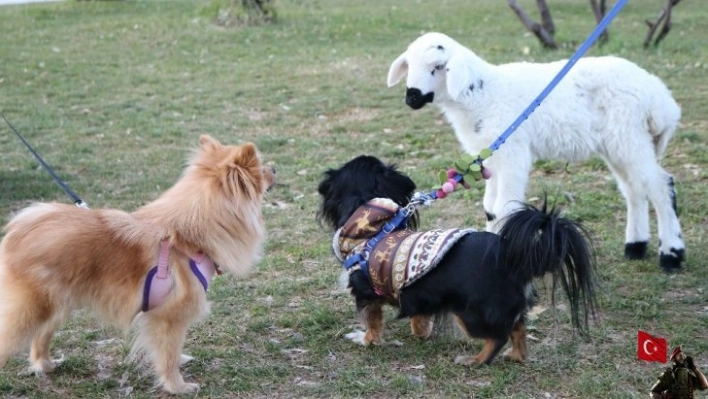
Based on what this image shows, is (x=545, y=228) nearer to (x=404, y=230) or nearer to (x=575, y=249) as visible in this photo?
(x=575, y=249)

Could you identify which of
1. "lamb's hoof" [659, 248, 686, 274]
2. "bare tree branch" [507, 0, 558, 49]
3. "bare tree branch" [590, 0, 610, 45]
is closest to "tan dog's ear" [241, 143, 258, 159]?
"lamb's hoof" [659, 248, 686, 274]

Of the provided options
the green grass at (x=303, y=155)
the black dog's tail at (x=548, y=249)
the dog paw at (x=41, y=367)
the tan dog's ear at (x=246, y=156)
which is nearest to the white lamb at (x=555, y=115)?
the green grass at (x=303, y=155)

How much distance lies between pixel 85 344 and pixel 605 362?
106 inches

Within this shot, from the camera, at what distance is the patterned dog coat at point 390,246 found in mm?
4066

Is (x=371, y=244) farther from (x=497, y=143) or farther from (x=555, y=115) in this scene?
(x=555, y=115)

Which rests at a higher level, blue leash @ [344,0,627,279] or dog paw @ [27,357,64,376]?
blue leash @ [344,0,627,279]

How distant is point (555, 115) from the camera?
17.5 ft

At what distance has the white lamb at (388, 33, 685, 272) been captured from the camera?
5.30 metres

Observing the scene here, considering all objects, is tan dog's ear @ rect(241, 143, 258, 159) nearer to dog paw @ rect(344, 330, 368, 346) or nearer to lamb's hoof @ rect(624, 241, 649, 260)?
dog paw @ rect(344, 330, 368, 346)

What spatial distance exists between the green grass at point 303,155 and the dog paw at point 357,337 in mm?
65

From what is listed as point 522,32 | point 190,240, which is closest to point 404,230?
point 190,240

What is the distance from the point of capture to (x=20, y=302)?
3.64 m

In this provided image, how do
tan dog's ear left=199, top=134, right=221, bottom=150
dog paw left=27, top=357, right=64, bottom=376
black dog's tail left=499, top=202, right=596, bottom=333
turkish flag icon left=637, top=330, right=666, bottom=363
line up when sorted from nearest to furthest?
turkish flag icon left=637, top=330, right=666, bottom=363 < black dog's tail left=499, top=202, right=596, bottom=333 < tan dog's ear left=199, top=134, right=221, bottom=150 < dog paw left=27, top=357, right=64, bottom=376

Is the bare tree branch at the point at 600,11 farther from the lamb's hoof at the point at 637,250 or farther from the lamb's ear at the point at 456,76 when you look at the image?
the lamb's ear at the point at 456,76
